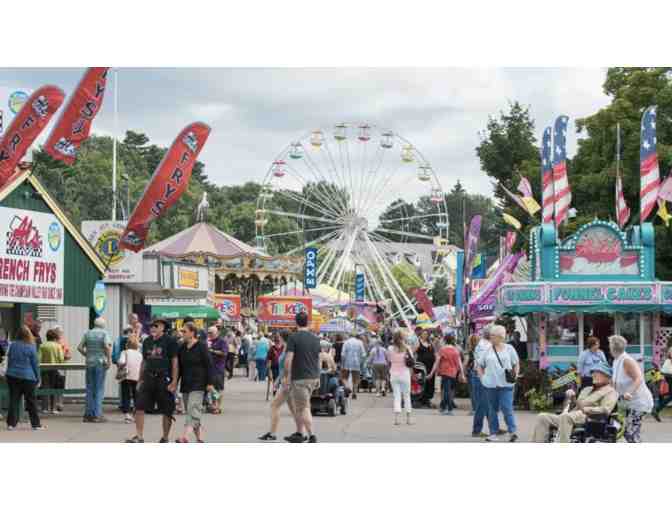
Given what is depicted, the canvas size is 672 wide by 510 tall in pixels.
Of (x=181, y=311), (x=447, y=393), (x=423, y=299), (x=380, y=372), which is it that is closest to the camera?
(x=447, y=393)

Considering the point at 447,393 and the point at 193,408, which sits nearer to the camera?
the point at 193,408

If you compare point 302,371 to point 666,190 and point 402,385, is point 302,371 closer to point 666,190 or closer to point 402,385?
point 402,385

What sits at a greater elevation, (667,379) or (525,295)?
(525,295)

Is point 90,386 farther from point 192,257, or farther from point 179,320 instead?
point 192,257

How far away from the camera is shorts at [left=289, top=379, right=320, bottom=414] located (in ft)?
47.6

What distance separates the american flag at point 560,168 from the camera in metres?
26.0

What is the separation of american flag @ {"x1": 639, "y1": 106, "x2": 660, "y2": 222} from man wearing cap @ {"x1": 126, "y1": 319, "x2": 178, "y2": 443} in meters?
14.3

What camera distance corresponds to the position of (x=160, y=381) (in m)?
14.3

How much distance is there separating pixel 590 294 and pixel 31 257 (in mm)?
11293

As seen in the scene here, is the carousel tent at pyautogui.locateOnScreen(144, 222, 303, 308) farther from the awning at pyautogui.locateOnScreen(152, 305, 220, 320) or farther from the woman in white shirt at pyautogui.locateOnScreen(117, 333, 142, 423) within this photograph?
the woman in white shirt at pyautogui.locateOnScreen(117, 333, 142, 423)

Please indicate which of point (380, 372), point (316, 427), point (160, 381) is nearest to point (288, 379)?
point (160, 381)

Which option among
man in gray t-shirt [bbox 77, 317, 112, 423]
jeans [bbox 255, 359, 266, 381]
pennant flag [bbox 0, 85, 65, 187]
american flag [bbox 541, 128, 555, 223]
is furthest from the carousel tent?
man in gray t-shirt [bbox 77, 317, 112, 423]

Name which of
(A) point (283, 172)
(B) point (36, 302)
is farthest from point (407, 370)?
(A) point (283, 172)

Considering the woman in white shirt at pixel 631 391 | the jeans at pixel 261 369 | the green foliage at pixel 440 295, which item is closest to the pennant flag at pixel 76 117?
the woman in white shirt at pixel 631 391
